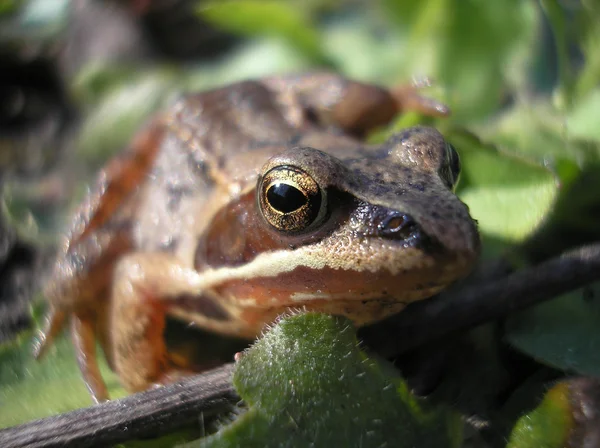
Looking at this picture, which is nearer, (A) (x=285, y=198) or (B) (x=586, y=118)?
(A) (x=285, y=198)

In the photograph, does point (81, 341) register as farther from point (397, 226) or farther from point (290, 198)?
point (397, 226)

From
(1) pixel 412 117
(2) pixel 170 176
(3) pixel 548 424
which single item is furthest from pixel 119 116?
(3) pixel 548 424

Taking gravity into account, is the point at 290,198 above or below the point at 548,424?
above

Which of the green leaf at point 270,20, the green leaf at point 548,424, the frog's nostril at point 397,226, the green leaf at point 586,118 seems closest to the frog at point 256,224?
the frog's nostril at point 397,226

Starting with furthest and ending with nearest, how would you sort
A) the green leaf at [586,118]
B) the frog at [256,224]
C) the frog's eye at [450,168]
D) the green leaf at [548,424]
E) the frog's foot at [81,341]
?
1. the green leaf at [586,118]
2. the frog's foot at [81,341]
3. the frog's eye at [450,168]
4. the frog at [256,224]
5. the green leaf at [548,424]

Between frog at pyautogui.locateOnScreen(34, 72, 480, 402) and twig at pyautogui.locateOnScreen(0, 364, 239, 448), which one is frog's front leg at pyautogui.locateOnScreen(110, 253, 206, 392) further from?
twig at pyautogui.locateOnScreen(0, 364, 239, 448)

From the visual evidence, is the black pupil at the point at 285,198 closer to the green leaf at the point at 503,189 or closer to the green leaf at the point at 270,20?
the green leaf at the point at 503,189
